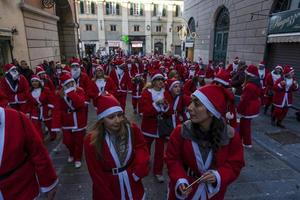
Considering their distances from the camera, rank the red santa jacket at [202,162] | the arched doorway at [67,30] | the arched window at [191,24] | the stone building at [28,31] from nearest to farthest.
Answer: the red santa jacket at [202,162]
the stone building at [28,31]
the arched doorway at [67,30]
the arched window at [191,24]

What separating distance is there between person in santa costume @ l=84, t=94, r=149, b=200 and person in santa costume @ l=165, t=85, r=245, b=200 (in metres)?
0.44

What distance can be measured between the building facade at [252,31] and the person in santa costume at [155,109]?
27.1 ft

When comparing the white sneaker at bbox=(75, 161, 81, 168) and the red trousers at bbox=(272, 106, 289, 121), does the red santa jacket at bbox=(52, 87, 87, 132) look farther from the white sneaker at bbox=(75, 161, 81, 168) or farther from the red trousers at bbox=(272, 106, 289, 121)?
the red trousers at bbox=(272, 106, 289, 121)

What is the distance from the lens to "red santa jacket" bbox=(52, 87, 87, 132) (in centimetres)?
434

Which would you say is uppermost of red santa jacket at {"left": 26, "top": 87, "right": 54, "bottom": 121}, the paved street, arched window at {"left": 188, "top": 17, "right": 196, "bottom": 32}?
arched window at {"left": 188, "top": 17, "right": 196, "bottom": 32}

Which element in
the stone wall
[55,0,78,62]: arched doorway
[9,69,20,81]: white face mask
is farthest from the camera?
[55,0,78,62]: arched doorway

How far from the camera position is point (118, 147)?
2383mm

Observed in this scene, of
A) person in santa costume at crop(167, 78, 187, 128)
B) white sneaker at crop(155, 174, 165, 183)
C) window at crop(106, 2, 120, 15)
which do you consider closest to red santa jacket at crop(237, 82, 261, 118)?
person in santa costume at crop(167, 78, 187, 128)

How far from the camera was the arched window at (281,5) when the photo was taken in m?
10.6

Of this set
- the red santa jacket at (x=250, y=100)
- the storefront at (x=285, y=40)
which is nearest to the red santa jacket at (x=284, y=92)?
the red santa jacket at (x=250, y=100)

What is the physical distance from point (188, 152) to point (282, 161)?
12.7 ft

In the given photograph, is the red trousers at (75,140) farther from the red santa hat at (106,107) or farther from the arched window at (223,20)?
the arched window at (223,20)

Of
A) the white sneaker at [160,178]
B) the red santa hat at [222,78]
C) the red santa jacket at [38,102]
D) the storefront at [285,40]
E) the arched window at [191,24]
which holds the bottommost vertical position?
the white sneaker at [160,178]

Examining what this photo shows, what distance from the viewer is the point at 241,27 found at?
46.9ft
